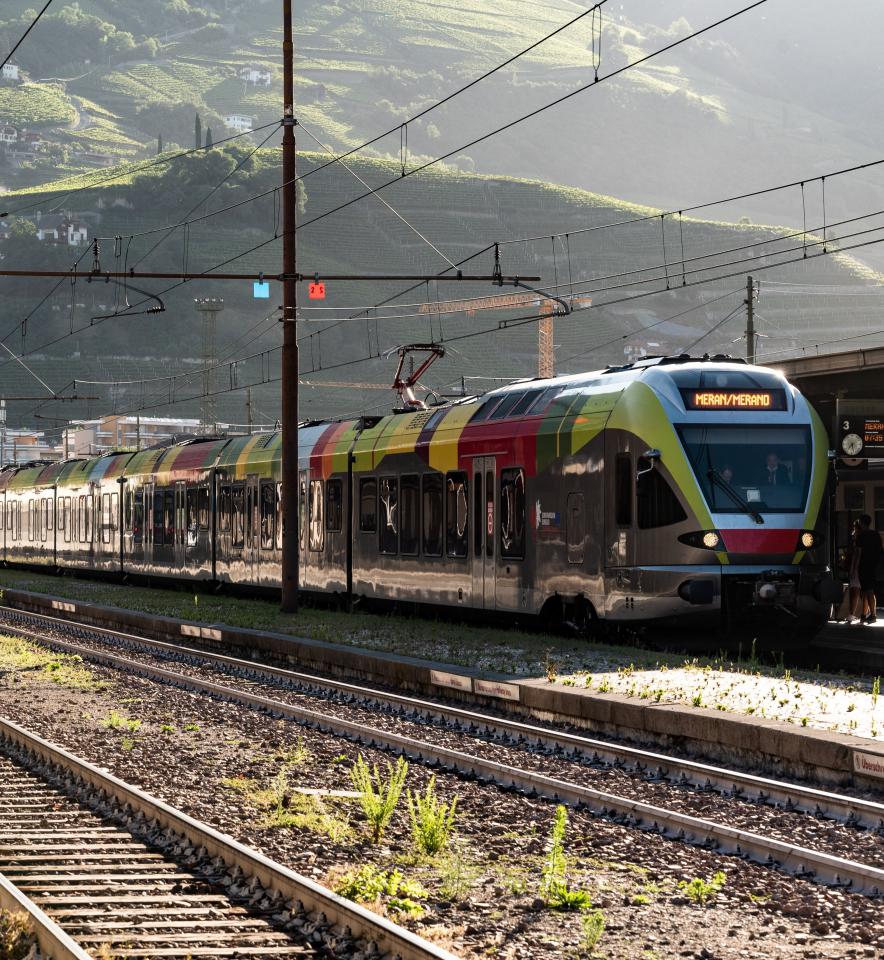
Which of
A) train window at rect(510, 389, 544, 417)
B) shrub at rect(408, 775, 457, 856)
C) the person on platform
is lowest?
shrub at rect(408, 775, 457, 856)

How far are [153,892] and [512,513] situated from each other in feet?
46.5

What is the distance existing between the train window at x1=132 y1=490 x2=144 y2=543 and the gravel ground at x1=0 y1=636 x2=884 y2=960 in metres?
26.7

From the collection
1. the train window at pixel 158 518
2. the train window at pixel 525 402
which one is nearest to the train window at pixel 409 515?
the train window at pixel 525 402

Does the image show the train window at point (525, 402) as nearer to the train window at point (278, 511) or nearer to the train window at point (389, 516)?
the train window at point (389, 516)

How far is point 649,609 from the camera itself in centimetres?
1859

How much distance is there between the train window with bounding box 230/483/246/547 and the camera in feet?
107

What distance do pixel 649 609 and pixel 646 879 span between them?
34.5ft

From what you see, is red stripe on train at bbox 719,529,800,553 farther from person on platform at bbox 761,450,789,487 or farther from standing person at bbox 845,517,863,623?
standing person at bbox 845,517,863,623

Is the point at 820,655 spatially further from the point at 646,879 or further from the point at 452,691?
the point at 646,879

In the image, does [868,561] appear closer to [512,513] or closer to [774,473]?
[774,473]

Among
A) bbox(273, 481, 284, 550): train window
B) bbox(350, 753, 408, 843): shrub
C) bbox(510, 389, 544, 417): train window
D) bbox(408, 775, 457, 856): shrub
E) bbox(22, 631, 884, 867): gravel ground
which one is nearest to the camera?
bbox(408, 775, 457, 856): shrub

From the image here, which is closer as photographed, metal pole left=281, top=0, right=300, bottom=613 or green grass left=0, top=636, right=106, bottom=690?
green grass left=0, top=636, right=106, bottom=690

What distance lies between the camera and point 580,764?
39.7 ft

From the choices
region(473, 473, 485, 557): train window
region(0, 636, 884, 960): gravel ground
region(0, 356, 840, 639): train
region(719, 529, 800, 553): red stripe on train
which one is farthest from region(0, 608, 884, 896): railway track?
region(719, 529, 800, 553): red stripe on train
